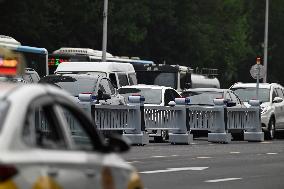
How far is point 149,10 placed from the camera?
263ft

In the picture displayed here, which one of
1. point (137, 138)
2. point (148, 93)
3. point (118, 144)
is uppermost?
point (148, 93)

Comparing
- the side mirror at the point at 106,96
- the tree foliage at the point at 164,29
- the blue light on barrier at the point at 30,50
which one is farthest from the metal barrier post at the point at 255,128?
the tree foliage at the point at 164,29

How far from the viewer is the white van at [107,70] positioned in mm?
36062

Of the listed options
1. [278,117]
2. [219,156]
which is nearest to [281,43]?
[278,117]

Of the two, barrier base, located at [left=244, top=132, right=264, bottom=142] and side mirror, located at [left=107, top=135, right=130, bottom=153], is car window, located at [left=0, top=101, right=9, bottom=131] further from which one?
barrier base, located at [left=244, top=132, right=264, bottom=142]

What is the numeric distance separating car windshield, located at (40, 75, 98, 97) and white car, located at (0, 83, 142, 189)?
840 inches

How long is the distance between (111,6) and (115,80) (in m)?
35.9

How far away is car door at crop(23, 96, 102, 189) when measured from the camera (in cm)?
687

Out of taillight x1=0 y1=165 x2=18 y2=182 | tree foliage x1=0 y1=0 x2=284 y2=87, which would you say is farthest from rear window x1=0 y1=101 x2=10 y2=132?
tree foliage x1=0 y1=0 x2=284 y2=87

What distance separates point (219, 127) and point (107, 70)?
19.9 feet

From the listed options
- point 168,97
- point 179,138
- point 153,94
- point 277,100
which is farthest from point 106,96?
point 277,100

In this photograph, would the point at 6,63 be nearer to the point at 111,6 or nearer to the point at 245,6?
the point at 111,6

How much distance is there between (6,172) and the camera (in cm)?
→ 635

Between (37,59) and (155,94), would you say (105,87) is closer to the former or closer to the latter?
(155,94)
